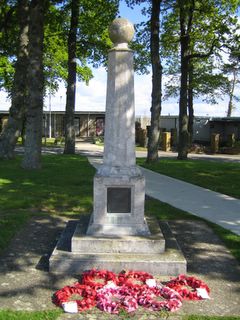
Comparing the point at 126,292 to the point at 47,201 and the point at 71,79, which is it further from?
the point at 71,79

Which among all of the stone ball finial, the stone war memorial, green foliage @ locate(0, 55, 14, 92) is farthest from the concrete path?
green foliage @ locate(0, 55, 14, 92)

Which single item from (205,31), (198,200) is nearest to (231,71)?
(205,31)

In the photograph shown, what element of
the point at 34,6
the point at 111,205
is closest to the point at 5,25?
the point at 34,6

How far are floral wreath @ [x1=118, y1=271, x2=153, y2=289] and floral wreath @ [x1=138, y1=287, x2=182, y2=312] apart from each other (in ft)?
0.77

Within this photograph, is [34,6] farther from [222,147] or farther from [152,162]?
[222,147]

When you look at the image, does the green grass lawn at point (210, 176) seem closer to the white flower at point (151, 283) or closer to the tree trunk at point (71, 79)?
the white flower at point (151, 283)

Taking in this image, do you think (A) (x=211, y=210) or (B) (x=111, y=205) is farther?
(A) (x=211, y=210)

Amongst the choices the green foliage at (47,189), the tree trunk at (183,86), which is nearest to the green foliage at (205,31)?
→ the tree trunk at (183,86)

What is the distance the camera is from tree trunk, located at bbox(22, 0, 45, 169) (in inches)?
620

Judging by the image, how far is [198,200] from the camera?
422 inches

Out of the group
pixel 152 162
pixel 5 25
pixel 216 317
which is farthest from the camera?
pixel 5 25

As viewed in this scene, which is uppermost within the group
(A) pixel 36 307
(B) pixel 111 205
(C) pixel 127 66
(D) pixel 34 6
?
(D) pixel 34 6

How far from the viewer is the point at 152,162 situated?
1969 cm

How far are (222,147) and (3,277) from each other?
35931 millimetres
